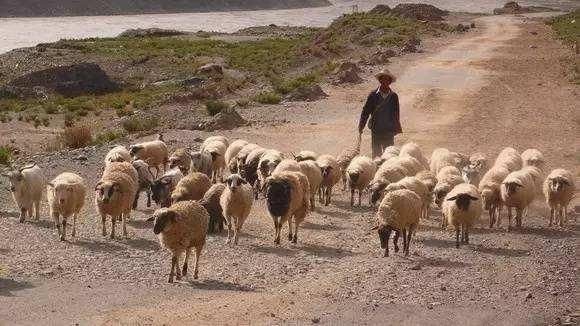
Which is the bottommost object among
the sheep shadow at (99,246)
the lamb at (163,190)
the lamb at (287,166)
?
the sheep shadow at (99,246)

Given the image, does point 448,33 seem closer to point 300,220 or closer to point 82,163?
point 82,163

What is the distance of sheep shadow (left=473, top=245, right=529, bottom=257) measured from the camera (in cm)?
1431

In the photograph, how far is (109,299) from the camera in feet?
39.3

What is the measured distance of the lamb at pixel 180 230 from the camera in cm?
1233

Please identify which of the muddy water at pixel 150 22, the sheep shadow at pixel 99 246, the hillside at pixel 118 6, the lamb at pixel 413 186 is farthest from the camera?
the hillside at pixel 118 6

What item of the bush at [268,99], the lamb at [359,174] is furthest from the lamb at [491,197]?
the bush at [268,99]

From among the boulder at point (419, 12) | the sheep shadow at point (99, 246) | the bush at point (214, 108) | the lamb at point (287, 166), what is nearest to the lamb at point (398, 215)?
the lamb at point (287, 166)

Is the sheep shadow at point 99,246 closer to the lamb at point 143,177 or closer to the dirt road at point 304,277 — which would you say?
the dirt road at point 304,277

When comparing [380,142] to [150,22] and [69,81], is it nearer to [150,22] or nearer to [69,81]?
[69,81]

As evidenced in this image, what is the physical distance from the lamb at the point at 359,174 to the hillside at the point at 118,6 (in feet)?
351

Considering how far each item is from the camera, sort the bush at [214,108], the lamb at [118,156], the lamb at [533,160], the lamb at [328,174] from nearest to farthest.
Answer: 1. the lamb at [328,174]
2. the lamb at [118,156]
3. the lamb at [533,160]
4. the bush at [214,108]

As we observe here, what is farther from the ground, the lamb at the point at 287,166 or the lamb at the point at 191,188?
the lamb at the point at 287,166

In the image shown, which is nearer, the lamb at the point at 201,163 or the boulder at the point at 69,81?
the lamb at the point at 201,163

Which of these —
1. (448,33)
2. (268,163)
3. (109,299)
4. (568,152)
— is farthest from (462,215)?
(448,33)
